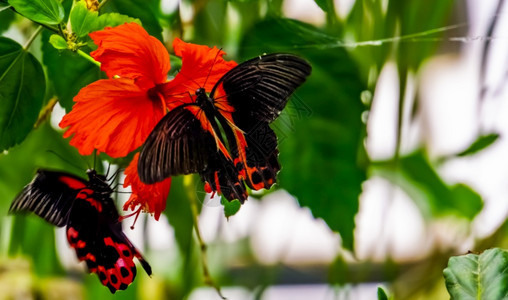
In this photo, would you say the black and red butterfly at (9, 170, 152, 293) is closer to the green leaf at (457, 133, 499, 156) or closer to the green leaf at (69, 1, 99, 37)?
the green leaf at (69, 1, 99, 37)

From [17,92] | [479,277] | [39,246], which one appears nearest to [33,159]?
[39,246]

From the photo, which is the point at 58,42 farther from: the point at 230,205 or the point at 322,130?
the point at 322,130

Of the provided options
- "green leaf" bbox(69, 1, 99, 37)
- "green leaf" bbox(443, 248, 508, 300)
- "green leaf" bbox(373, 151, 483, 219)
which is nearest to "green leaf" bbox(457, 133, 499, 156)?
"green leaf" bbox(373, 151, 483, 219)

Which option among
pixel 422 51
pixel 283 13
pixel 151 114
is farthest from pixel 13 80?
pixel 422 51

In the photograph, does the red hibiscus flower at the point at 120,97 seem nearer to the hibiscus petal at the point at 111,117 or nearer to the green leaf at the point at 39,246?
the hibiscus petal at the point at 111,117

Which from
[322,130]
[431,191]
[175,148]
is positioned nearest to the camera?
[175,148]

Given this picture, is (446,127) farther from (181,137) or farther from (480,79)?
(181,137)

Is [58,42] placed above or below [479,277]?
above
